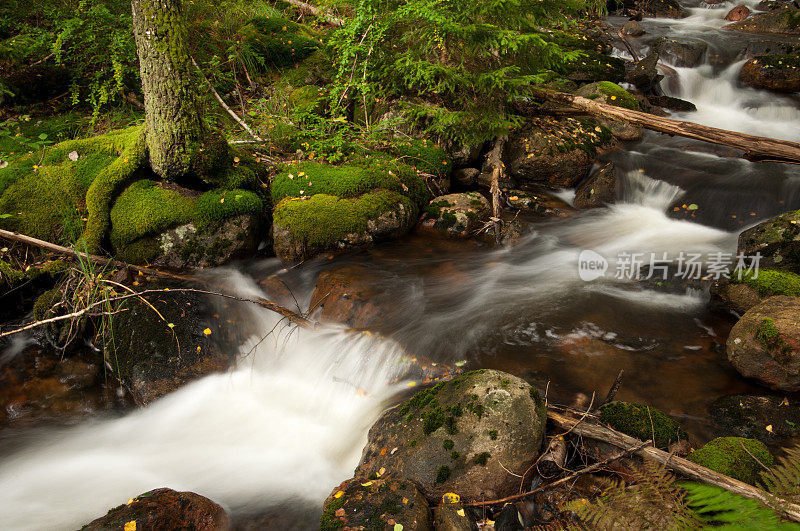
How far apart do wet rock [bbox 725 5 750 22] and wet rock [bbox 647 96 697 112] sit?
7283 mm

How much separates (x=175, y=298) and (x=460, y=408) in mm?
3647

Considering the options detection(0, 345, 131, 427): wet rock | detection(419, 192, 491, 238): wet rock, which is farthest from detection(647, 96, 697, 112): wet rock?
detection(0, 345, 131, 427): wet rock

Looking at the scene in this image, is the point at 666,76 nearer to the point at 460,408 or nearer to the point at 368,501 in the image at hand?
the point at 460,408

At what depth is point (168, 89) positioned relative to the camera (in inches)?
202

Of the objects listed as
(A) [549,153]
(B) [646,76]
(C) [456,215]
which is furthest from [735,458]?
(B) [646,76]

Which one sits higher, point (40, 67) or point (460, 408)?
point (40, 67)

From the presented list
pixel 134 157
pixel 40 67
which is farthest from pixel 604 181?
pixel 40 67

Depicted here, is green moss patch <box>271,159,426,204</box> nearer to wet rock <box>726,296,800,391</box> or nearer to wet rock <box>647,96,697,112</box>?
wet rock <box>726,296,800,391</box>

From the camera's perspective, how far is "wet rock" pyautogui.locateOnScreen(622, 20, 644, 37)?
45.5 feet

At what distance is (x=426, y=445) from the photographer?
10.7ft

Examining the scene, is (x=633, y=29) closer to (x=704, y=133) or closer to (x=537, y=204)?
(x=704, y=133)

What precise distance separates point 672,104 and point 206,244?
10.6 meters

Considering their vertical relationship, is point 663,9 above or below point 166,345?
above

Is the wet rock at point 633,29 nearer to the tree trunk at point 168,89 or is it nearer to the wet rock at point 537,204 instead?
the wet rock at point 537,204
